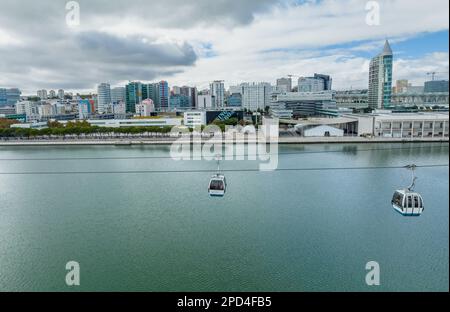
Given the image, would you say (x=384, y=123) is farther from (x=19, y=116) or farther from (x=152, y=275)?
(x=19, y=116)

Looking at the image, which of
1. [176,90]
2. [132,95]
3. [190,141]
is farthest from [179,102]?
[190,141]

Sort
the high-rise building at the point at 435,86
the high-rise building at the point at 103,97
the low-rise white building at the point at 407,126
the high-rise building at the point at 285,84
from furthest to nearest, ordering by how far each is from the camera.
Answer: the high-rise building at the point at 285,84
the high-rise building at the point at 435,86
the high-rise building at the point at 103,97
the low-rise white building at the point at 407,126

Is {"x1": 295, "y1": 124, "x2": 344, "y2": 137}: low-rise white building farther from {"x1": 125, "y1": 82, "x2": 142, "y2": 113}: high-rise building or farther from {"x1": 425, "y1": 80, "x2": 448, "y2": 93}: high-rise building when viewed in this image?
{"x1": 425, "y1": 80, "x2": 448, "y2": 93}: high-rise building

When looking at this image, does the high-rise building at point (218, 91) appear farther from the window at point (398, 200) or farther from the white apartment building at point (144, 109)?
the window at point (398, 200)

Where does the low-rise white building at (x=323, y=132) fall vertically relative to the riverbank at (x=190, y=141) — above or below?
above

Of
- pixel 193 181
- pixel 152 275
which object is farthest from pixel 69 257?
pixel 193 181

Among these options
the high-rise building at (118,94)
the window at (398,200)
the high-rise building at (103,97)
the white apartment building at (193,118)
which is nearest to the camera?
the window at (398,200)

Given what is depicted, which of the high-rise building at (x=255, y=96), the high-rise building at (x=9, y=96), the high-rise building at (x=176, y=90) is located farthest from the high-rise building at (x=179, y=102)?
the high-rise building at (x=9, y=96)
